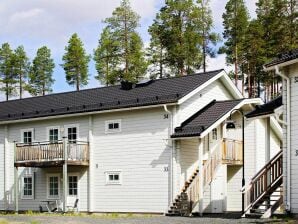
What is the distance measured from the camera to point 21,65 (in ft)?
204

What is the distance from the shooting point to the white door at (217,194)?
28.6 metres

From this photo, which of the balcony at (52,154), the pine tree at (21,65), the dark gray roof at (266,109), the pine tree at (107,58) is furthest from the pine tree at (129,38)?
the dark gray roof at (266,109)

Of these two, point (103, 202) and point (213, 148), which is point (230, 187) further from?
point (103, 202)

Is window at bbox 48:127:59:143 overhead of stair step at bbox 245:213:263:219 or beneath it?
overhead

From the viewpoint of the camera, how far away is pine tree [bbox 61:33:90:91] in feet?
189

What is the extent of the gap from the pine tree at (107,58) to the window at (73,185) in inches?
868

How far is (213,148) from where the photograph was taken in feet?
95.6

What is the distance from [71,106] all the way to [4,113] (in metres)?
5.84

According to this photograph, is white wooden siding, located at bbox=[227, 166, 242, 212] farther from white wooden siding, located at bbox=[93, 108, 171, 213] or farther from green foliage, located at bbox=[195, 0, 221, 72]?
green foliage, located at bbox=[195, 0, 221, 72]

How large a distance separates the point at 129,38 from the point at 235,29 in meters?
8.93

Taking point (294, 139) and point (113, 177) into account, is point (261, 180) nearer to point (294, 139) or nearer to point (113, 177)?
point (294, 139)

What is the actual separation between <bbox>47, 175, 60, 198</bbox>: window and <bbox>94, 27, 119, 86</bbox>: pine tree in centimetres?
2139

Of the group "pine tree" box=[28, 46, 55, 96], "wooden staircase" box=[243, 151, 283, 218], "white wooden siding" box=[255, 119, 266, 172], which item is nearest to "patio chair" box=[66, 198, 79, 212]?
"white wooden siding" box=[255, 119, 266, 172]

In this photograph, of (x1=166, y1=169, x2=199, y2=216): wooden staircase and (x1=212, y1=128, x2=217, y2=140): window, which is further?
(x1=212, y1=128, x2=217, y2=140): window
